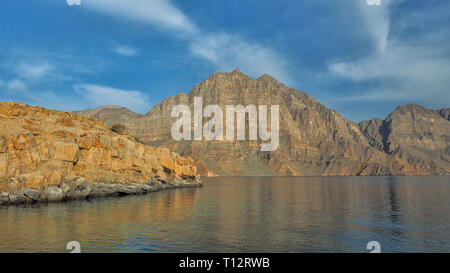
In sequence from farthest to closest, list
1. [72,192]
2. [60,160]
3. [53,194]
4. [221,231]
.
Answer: [60,160]
[72,192]
[53,194]
[221,231]

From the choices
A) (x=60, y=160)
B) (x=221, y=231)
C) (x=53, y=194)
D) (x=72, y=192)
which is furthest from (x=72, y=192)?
(x=221, y=231)

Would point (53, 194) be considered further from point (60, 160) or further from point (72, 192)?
point (60, 160)

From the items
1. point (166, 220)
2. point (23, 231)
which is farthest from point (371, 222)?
point (23, 231)

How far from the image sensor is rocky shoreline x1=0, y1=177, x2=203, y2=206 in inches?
2085

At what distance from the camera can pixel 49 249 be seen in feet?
76.0

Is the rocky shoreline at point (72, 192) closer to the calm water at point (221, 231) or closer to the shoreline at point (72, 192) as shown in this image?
the shoreline at point (72, 192)

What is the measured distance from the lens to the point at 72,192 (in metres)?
62.5

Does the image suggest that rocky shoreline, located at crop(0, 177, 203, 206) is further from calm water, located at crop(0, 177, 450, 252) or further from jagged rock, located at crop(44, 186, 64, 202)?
calm water, located at crop(0, 177, 450, 252)

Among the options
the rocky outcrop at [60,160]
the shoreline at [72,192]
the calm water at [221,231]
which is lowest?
the calm water at [221,231]

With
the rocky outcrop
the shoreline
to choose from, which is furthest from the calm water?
the rocky outcrop

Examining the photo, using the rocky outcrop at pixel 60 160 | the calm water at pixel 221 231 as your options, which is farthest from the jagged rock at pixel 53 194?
the calm water at pixel 221 231

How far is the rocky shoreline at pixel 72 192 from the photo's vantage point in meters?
52.9
